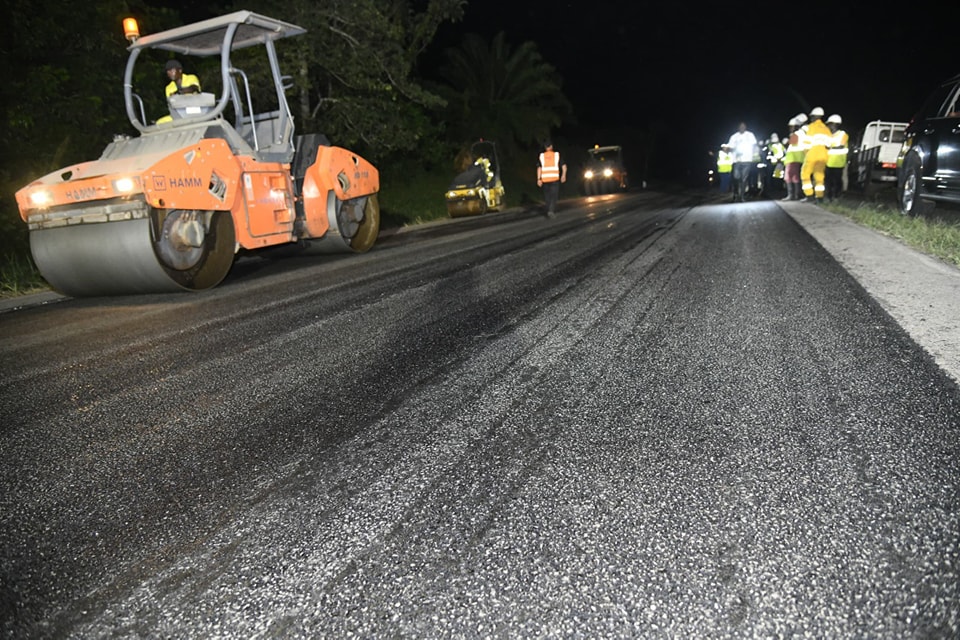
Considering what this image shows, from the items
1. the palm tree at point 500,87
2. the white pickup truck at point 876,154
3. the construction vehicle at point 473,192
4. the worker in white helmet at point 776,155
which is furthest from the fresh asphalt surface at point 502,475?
the palm tree at point 500,87

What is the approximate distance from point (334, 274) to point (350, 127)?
964 cm

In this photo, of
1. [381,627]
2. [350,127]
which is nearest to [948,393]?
[381,627]

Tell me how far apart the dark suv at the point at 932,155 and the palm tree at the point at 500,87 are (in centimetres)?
2086

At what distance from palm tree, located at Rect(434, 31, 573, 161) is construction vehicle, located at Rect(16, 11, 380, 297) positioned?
2119 centimetres

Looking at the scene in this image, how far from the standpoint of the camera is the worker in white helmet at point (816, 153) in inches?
459

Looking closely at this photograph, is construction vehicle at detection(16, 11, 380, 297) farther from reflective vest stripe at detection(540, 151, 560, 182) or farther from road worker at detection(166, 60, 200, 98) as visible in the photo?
reflective vest stripe at detection(540, 151, 560, 182)

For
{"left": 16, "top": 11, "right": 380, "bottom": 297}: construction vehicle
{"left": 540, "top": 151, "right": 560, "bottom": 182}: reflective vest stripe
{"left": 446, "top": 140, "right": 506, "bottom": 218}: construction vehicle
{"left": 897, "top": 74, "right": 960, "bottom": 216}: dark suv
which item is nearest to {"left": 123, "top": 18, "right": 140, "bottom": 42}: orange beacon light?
{"left": 16, "top": 11, "right": 380, "bottom": 297}: construction vehicle

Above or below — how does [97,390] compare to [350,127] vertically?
below

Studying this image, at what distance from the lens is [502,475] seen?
177 cm

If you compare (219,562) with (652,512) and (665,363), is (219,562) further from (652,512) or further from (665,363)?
(665,363)

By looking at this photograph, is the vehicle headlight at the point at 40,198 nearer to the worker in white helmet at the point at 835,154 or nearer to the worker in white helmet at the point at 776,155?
the worker in white helmet at the point at 835,154

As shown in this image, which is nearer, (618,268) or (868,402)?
(868,402)

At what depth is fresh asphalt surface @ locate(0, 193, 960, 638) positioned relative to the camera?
1.25 m

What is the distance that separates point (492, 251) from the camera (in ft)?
23.6
